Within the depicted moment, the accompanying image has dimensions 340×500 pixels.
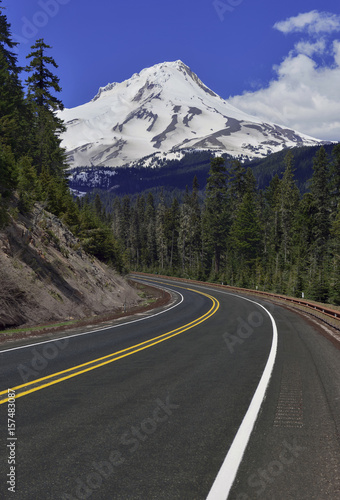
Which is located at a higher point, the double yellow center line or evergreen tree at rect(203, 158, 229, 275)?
evergreen tree at rect(203, 158, 229, 275)

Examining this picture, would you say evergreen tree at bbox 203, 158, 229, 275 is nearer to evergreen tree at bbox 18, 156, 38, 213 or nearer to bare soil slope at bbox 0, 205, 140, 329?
bare soil slope at bbox 0, 205, 140, 329

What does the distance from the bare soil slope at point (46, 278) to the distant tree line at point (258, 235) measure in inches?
705

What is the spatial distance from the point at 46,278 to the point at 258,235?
47552 millimetres

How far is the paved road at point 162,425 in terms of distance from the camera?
2.95 meters

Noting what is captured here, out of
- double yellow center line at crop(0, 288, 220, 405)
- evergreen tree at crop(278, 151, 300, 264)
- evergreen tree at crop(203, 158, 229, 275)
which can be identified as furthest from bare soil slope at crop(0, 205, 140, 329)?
evergreen tree at crop(278, 151, 300, 264)

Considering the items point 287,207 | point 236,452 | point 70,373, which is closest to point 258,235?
point 287,207

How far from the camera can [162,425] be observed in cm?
413

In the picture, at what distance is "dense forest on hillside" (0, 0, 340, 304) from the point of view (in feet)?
84.2

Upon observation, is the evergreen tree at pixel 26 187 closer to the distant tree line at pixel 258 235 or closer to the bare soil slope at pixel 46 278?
the bare soil slope at pixel 46 278

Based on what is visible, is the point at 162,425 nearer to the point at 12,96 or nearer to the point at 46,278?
the point at 46,278

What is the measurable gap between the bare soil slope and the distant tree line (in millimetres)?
17898

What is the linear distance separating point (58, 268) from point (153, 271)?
6726 centimetres

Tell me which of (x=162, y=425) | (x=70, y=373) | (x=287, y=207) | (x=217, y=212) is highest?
(x=287, y=207)

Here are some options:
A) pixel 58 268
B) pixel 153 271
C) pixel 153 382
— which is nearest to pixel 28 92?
pixel 58 268
